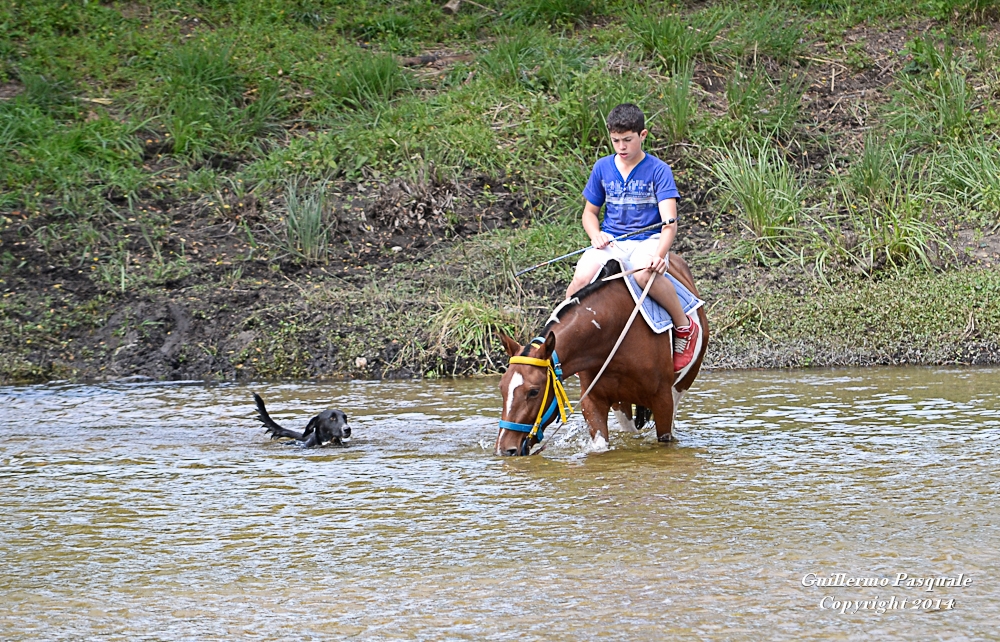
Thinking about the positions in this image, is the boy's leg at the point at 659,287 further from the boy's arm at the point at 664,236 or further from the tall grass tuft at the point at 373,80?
the tall grass tuft at the point at 373,80

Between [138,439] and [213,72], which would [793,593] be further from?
[213,72]

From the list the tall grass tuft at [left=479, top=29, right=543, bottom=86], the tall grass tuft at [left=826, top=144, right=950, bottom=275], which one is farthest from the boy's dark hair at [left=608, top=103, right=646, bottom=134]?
the tall grass tuft at [left=479, top=29, right=543, bottom=86]

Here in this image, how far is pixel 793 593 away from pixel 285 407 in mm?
5686

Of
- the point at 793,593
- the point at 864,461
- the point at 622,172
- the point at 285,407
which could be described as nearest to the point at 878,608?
the point at 793,593

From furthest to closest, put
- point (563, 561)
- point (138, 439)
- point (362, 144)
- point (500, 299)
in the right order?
point (362, 144)
point (500, 299)
point (138, 439)
point (563, 561)

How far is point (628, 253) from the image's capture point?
7082 mm

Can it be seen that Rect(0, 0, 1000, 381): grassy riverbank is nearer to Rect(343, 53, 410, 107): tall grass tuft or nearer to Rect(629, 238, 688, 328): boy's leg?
Rect(343, 53, 410, 107): tall grass tuft

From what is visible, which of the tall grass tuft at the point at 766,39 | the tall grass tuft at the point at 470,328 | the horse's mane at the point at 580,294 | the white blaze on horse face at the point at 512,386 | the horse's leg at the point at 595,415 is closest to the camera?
the white blaze on horse face at the point at 512,386

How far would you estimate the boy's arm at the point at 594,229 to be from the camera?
7113 millimetres

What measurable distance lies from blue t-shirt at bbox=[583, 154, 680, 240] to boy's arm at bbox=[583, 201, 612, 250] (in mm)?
47

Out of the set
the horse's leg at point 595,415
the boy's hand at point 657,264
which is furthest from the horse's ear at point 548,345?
the boy's hand at point 657,264

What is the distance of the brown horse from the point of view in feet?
21.3

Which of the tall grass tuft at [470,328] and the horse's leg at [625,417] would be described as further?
the tall grass tuft at [470,328]

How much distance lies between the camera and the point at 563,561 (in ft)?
15.5
